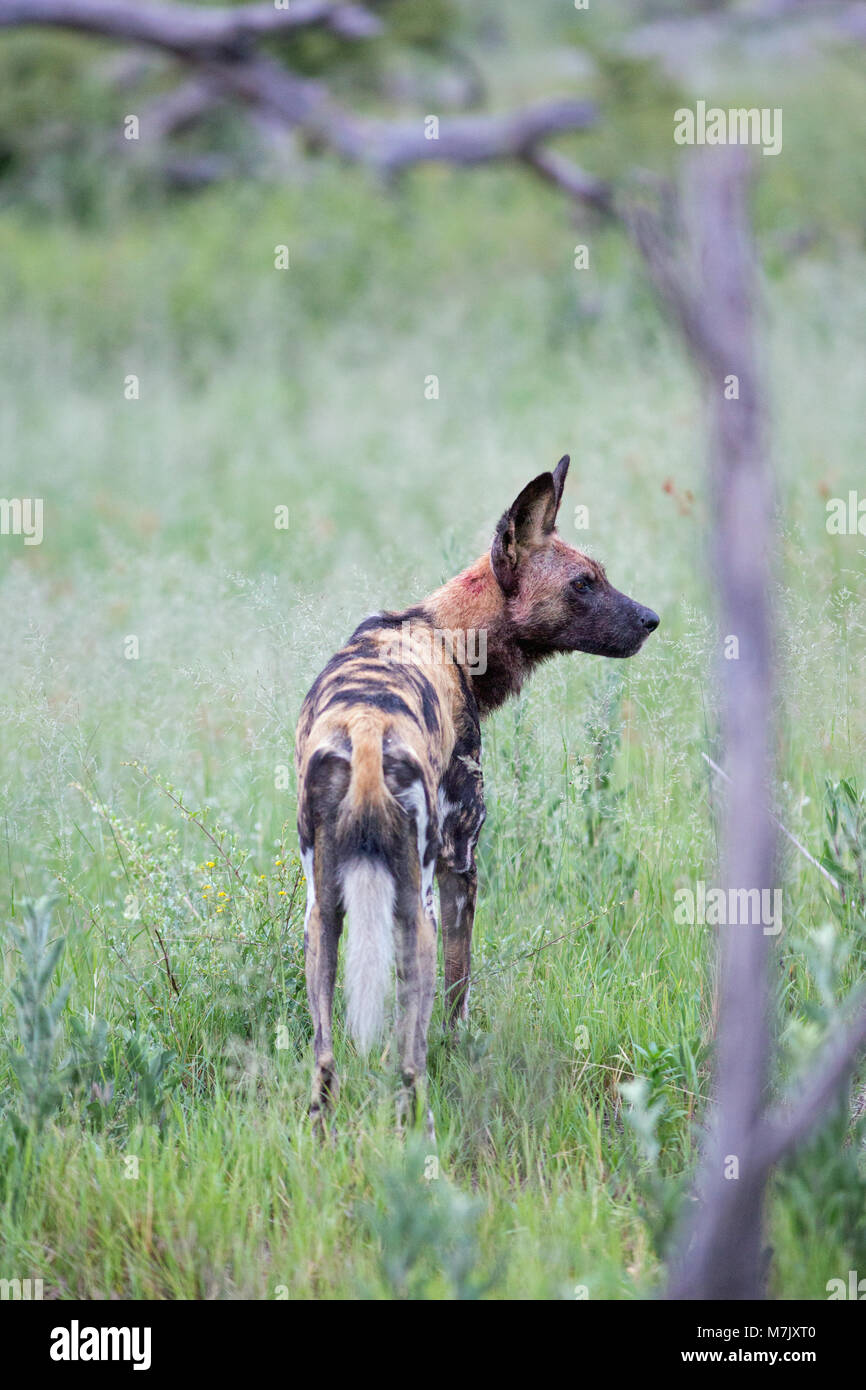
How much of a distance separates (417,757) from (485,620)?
102 cm

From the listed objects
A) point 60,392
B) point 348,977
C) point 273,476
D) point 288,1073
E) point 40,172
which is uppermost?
point 40,172

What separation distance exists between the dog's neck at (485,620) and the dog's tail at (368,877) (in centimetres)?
103

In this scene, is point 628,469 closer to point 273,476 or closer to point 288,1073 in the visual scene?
point 273,476

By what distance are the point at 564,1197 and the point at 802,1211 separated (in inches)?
24.0

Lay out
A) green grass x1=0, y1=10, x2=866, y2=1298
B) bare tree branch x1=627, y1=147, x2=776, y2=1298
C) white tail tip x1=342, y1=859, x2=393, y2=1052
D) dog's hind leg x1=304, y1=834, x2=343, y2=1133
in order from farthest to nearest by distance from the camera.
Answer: dog's hind leg x1=304, y1=834, x2=343, y2=1133 → white tail tip x1=342, y1=859, x2=393, y2=1052 → green grass x1=0, y1=10, x2=866, y2=1298 → bare tree branch x1=627, y1=147, x2=776, y2=1298

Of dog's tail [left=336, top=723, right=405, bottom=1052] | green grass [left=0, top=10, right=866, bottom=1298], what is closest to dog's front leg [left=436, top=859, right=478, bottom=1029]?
green grass [left=0, top=10, right=866, bottom=1298]

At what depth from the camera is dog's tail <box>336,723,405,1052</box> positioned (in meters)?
3.14

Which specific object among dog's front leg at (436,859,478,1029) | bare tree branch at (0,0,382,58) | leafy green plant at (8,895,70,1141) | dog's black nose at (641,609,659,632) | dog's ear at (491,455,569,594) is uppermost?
bare tree branch at (0,0,382,58)

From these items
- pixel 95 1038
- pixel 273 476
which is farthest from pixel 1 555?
pixel 95 1038

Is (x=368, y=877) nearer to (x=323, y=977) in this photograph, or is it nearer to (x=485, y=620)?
(x=323, y=977)

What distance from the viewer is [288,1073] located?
11.6 ft

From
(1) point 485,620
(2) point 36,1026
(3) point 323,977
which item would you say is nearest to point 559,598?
(1) point 485,620

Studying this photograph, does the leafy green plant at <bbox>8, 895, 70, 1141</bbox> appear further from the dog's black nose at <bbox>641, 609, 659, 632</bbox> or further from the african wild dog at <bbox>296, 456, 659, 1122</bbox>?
the dog's black nose at <bbox>641, 609, 659, 632</bbox>

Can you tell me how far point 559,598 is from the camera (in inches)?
169
